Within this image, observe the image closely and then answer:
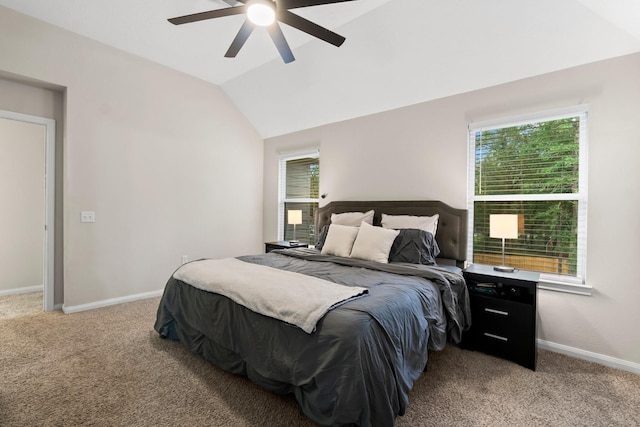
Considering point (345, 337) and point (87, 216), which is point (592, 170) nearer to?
point (345, 337)

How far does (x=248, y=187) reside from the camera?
16.9 feet

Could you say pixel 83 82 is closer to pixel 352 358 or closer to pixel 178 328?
pixel 178 328

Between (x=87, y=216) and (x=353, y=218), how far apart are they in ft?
10.0

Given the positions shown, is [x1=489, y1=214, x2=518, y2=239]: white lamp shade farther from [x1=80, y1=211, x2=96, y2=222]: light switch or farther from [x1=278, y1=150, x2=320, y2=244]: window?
[x1=80, y1=211, x2=96, y2=222]: light switch

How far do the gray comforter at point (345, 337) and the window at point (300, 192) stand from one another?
2195 mm

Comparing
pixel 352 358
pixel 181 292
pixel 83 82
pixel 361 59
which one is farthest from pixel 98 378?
pixel 361 59

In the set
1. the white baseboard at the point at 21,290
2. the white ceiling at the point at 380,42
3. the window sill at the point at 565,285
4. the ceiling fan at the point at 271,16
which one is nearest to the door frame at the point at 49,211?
the white ceiling at the point at 380,42

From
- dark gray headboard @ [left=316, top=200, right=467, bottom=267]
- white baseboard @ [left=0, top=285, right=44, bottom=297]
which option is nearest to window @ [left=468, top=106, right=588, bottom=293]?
dark gray headboard @ [left=316, top=200, right=467, bottom=267]

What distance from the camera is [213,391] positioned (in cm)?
201

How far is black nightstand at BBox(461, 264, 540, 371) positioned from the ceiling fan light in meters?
2.55

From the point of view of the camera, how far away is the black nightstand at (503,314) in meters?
2.37

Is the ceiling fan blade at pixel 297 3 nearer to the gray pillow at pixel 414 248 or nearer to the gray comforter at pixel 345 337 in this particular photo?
the gray comforter at pixel 345 337

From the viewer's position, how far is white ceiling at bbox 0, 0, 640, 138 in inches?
94.1

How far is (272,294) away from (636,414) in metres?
2.32
